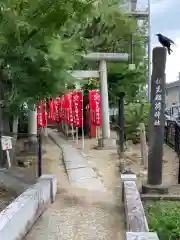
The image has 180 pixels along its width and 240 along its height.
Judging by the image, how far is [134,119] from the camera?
21578mm

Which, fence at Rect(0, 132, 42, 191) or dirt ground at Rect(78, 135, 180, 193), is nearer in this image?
fence at Rect(0, 132, 42, 191)


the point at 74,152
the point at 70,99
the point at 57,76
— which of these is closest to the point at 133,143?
the point at 70,99

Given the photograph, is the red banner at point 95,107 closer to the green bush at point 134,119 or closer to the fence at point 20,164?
the green bush at point 134,119

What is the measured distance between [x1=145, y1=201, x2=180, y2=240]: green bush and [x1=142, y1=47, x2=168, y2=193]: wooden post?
47.7 inches

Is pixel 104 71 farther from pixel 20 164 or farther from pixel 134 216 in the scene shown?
pixel 134 216

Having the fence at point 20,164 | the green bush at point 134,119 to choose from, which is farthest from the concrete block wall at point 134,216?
the green bush at point 134,119

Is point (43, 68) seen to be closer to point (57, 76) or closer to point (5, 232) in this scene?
point (57, 76)

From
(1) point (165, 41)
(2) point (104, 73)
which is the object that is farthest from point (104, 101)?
(1) point (165, 41)

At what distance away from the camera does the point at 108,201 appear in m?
8.04

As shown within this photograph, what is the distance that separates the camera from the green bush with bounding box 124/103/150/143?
20680mm

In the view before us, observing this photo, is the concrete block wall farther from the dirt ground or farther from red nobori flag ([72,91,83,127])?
red nobori flag ([72,91,83,127])

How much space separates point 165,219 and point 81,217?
5.94 feet

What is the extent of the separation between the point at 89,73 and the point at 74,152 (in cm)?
400

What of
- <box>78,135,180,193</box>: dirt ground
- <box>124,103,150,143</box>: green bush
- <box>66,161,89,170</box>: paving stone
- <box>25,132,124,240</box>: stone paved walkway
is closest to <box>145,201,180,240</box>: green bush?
<box>25,132,124,240</box>: stone paved walkway
